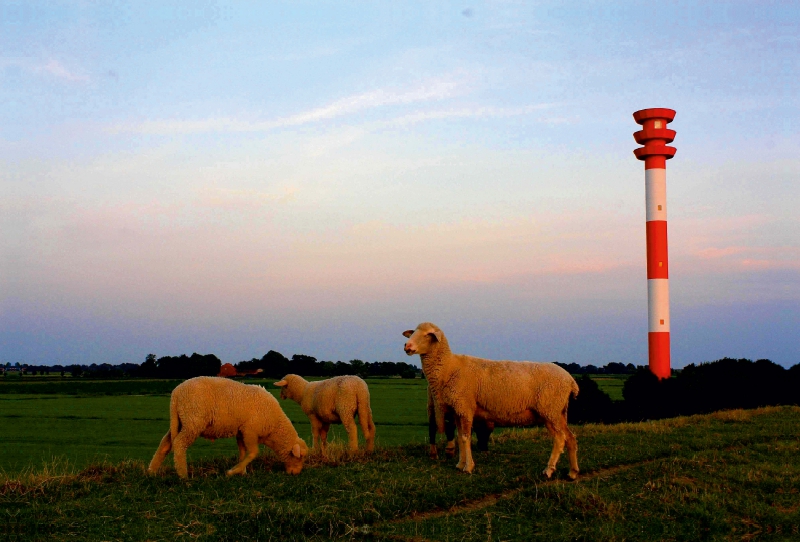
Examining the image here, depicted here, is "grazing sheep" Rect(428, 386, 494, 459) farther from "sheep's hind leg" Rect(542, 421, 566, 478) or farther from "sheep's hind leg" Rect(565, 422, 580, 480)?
"sheep's hind leg" Rect(565, 422, 580, 480)

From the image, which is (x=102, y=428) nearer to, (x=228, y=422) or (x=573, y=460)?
(x=228, y=422)

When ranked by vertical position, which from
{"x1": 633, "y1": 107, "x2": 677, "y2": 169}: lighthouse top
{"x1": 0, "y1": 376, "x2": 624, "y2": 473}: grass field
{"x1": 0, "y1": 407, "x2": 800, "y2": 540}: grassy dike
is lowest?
{"x1": 0, "y1": 376, "x2": 624, "y2": 473}: grass field

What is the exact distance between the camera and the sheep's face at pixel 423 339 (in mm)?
13148

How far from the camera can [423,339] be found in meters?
13.4

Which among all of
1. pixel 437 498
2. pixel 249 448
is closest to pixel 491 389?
pixel 437 498

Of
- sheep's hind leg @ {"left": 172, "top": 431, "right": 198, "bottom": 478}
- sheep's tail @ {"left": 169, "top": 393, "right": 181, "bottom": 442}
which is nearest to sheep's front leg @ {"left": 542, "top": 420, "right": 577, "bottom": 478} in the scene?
sheep's hind leg @ {"left": 172, "top": 431, "right": 198, "bottom": 478}

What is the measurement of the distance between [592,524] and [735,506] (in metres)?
2.48

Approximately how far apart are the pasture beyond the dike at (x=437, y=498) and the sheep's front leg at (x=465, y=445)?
0.83 ft

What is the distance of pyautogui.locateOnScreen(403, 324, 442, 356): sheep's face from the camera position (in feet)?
43.1

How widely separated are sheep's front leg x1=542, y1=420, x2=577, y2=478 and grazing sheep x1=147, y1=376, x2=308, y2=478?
417 cm

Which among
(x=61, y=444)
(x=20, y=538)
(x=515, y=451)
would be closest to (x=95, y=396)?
(x=61, y=444)

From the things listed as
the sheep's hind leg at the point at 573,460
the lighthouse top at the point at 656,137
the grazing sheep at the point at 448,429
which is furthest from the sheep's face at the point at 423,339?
the lighthouse top at the point at 656,137

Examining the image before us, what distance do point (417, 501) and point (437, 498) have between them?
1.16ft

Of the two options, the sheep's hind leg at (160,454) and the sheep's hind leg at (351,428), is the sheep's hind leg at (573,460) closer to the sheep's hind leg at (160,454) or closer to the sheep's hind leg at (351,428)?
the sheep's hind leg at (351,428)
